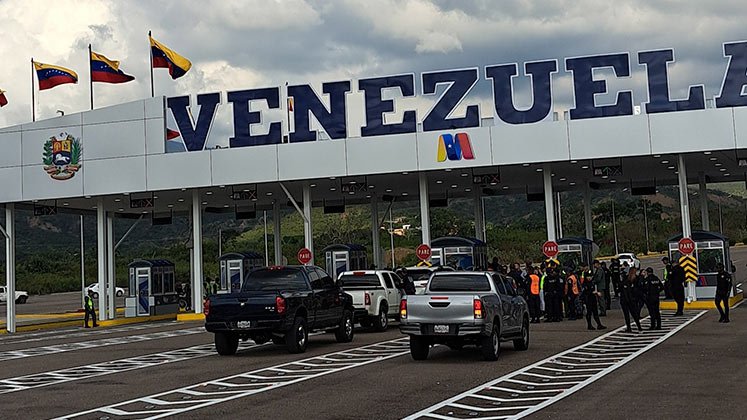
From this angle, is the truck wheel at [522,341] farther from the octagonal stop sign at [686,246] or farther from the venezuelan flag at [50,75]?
the venezuelan flag at [50,75]

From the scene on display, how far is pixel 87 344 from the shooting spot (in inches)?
1086

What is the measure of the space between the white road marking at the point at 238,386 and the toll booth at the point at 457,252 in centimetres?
1853

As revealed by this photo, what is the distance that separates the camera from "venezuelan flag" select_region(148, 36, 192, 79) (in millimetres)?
41281

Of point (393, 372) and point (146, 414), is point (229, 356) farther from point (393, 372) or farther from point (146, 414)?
point (146, 414)

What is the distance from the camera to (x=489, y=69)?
115 ft

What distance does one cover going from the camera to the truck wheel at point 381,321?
26716 millimetres

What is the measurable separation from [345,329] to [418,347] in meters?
5.32

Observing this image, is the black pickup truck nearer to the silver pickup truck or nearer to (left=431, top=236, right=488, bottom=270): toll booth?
the silver pickup truck

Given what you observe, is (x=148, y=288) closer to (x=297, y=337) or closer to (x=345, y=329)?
(x=345, y=329)

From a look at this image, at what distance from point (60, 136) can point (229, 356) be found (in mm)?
21649

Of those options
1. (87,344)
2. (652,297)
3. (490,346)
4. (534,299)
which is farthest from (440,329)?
(87,344)

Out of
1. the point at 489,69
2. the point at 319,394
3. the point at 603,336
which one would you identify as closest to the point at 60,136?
the point at 489,69

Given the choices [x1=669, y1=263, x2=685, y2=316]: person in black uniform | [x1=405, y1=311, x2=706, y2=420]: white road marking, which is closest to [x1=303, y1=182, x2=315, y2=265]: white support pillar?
[x1=669, y1=263, x2=685, y2=316]: person in black uniform

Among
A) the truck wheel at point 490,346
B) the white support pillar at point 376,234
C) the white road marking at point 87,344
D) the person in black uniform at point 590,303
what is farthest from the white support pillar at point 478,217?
the truck wheel at point 490,346
